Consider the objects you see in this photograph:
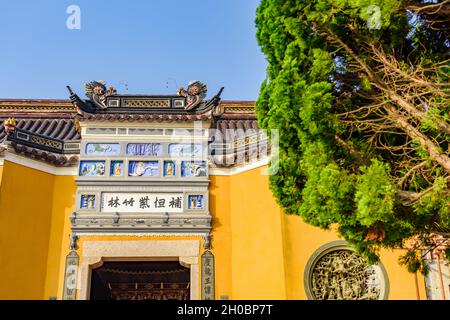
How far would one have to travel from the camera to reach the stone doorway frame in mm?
8953

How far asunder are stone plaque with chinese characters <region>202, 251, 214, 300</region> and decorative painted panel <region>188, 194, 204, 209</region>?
86 cm

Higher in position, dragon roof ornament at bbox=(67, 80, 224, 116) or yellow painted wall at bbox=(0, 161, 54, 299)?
dragon roof ornament at bbox=(67, 80, 224, 116)

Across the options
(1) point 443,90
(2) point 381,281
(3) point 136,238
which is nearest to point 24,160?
(3) point 136,238

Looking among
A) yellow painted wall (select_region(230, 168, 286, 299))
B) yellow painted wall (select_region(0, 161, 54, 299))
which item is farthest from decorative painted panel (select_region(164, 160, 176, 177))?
yellow painted wall (select_region(0, 161, 54, 299))

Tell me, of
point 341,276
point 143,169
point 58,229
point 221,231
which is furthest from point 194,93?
point 341,276

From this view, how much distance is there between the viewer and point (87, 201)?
927 cm

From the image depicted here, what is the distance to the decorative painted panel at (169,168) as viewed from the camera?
9.54m

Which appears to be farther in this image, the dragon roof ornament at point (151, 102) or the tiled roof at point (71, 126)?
the dragon roof ornament at point (151, 102)

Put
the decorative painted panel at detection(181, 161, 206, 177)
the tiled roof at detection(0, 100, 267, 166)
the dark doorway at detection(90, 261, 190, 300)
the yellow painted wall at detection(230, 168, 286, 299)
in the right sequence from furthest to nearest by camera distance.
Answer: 1. the dark doorway at detection(90, 261, 190, 300)
2. the decorative painted panel at detection(181, 161, 206, 177)
3. the tiled roof at detection(0, 100, 267, 166)
4. the yellow painted wall at detection(230, 168, 286, 299)

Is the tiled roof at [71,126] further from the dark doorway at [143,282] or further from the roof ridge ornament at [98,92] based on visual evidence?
the dark doorway at [143,282]

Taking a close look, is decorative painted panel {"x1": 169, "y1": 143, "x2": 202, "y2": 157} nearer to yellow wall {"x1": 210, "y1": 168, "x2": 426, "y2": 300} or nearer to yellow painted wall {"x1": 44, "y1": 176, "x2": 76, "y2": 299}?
yellow wall {"x1": 210, "y1": 168, "x2": 426, "y2": 300}

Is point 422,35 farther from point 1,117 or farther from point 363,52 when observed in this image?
point 1,117

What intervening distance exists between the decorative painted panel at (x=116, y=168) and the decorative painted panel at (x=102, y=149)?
178mm

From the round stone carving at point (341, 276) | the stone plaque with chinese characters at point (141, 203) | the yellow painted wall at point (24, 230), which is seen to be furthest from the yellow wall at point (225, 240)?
the stone plaque with chinese characters at point (141, 203)
